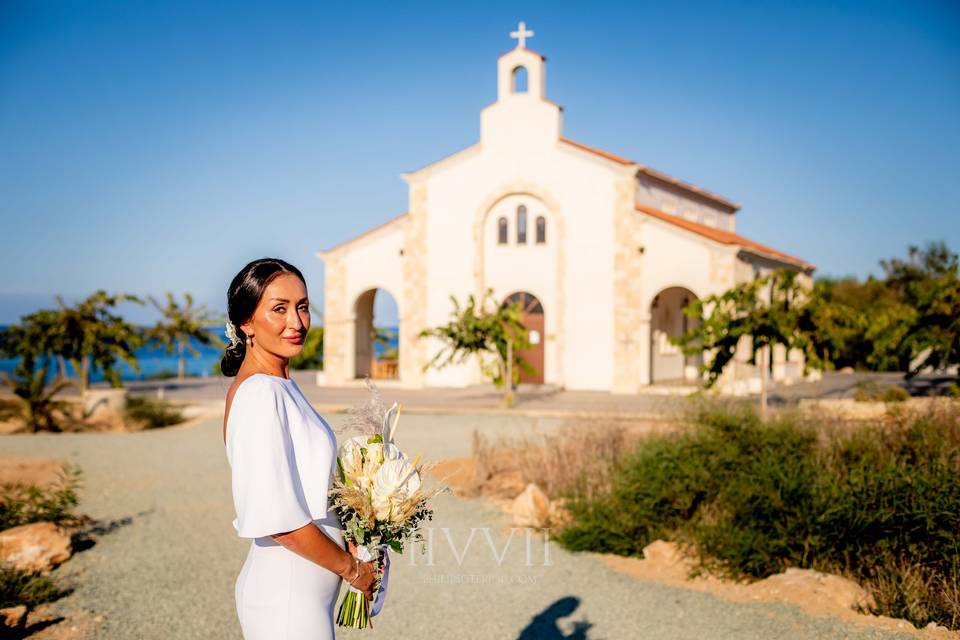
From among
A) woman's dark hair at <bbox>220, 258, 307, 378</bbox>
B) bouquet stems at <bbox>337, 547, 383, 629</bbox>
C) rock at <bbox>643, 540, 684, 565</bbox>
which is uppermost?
woman's dark hair at <bbox>220, 258, 307, 378</bbox>

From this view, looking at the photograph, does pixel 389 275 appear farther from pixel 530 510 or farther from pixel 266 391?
pixel 266 391

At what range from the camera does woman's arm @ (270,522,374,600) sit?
8.44ft

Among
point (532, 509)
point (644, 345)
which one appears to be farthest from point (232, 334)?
point (644, 345)

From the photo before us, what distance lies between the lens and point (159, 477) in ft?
38.1

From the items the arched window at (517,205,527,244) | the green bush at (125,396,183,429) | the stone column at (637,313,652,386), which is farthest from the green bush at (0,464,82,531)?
the arched window at (517,205,527,244)

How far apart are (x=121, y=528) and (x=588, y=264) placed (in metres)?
20.5

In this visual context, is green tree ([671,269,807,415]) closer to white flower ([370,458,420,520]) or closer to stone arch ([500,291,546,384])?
white flower ([370,458,420,520])

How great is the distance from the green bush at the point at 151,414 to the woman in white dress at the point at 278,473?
16638 millimetres

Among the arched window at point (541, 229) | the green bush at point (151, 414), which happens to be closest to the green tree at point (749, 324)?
the green bush at point (151, 414)

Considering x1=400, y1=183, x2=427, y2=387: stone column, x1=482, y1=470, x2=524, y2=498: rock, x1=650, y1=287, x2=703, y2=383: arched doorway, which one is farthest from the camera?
x1=650, y1=287, x2=703, y2=383: arched doorway

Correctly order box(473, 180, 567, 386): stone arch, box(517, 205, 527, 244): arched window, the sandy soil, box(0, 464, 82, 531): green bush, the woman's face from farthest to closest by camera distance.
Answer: box(517, 205, 527, 244): arched window
box(473, 180, 567, 386): stone arch
box(0, 464, 82, 531): green bush
the sandy soil
the woman's face

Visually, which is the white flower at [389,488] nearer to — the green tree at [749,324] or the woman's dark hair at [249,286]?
the woman's dark hair at [249,286]

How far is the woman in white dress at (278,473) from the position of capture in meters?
2.52

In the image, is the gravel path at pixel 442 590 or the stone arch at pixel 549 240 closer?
the gravel path at pixel 442 590
